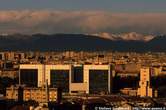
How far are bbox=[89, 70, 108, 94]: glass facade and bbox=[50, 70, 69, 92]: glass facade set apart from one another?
184cm

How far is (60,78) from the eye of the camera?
7175 centimetres

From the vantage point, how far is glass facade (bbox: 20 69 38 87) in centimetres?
7238

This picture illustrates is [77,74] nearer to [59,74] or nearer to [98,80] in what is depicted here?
[59,74]

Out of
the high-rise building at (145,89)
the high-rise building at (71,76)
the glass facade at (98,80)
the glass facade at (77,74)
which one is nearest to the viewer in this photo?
the high-rise building at (145,89)

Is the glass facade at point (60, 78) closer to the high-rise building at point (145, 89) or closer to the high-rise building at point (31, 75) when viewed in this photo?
the high-rise building at point (31, 75)

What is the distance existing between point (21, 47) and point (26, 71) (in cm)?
10133

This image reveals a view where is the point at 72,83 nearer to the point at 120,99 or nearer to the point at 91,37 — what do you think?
the point at 120,99

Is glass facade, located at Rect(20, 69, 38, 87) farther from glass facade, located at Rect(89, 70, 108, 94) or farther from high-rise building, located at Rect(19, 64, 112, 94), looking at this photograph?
glass facade, located at Rect(89, 70, 108, 94)

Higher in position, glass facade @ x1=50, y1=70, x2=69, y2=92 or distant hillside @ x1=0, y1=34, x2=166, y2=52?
distant hillside @ x1=0, y1=34, x2=166, y2=52

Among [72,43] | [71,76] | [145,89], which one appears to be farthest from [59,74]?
[72,43]

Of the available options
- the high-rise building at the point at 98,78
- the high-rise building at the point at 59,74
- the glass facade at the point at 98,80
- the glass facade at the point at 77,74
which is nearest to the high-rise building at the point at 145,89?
the high-rise building at the point at 98,78

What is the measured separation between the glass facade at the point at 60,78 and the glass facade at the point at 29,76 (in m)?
1.36

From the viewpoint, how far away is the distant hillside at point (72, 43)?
178 metres

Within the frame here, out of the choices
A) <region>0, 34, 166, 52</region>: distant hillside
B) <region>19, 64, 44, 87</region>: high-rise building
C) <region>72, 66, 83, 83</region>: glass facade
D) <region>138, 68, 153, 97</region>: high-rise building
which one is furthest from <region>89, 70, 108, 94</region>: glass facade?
<region>0, 34, 166, 52</region>: distant hillside
